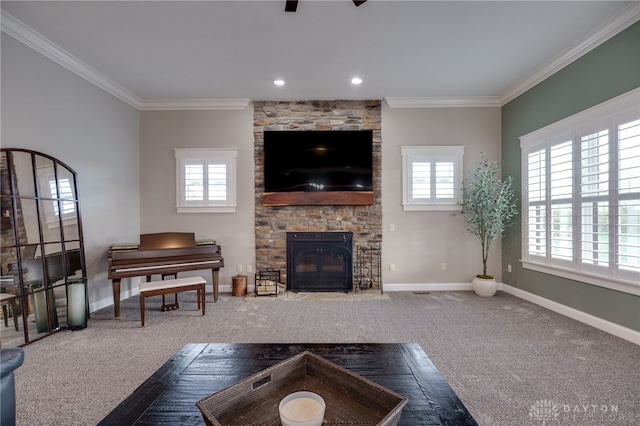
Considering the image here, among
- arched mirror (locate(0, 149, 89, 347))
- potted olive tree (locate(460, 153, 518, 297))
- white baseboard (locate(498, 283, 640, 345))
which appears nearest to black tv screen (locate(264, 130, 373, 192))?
potted olive tree (locate(460, 153, 518, 297))

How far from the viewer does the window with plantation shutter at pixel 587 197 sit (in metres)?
2.75

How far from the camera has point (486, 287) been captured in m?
4.23

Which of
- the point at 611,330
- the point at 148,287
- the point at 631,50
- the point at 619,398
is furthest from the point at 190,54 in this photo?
the point at 611,330

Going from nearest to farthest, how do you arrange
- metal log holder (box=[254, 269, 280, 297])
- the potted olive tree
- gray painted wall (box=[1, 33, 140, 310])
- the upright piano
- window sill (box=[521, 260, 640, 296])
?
window sill (box=[521, 260, 640, 296]) → gray painted wall (box=[1, 33, 140, 310]) → the upright piano → the potted olive tree → metal log holder (box=[254, 269, 280, 297])

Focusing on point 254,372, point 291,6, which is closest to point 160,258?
point 254,372

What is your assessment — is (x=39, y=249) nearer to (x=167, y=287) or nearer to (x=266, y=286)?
(x=167, y=287)

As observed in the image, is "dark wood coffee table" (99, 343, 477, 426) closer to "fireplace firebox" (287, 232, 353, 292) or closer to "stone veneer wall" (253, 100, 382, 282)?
"fireplace firebox" (287, 232, 353, 292)

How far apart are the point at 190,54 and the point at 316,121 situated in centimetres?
208

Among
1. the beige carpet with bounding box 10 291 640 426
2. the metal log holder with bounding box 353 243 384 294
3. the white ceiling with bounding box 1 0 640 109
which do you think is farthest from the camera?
the metal log holder with bounding box 353 243 384 294

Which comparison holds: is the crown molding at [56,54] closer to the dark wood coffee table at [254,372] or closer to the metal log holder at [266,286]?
the metal log holder at [266,286]

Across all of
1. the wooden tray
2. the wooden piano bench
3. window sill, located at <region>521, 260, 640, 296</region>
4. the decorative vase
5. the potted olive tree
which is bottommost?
the decorative vase

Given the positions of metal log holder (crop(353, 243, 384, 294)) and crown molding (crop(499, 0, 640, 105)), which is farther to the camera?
metal log holder (crop(353, 243, 384, 294))

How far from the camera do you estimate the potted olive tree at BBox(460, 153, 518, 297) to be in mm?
4156

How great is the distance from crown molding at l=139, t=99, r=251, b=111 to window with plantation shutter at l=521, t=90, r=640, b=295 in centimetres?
450
